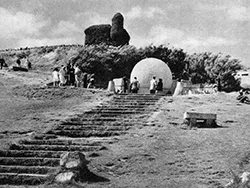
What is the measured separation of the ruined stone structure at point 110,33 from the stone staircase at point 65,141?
38.8 metres

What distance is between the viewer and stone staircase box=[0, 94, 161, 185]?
10156mm

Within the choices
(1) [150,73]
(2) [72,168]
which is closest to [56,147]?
(2) [72,168]

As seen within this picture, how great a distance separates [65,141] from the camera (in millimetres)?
12641

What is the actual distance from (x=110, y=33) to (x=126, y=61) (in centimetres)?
1231

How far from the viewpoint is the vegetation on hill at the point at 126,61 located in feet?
146

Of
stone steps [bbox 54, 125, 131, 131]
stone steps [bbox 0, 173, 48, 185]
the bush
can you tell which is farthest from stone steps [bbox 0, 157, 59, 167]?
the bush

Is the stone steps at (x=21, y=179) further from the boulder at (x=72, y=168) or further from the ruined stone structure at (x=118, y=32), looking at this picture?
the ruined stone structure at (x=118, y=32)

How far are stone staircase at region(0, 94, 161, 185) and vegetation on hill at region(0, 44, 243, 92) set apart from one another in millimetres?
24769

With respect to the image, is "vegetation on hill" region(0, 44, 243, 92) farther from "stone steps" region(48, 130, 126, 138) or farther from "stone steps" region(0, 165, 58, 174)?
"stone steps" region(0, 165, 58, 174)

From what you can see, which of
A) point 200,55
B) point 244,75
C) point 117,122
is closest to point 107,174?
point 117,122

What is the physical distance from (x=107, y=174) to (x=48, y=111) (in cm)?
876

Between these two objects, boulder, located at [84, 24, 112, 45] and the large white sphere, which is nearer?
the large white sphere

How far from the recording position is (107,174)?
10000 millimetres

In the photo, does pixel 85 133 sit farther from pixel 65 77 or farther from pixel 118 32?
pixel 118 32
